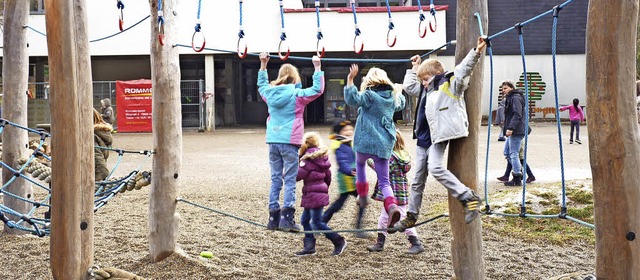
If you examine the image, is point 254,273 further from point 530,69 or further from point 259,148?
point 530,69

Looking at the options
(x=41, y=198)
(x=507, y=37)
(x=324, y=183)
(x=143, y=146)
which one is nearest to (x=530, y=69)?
(x=507, y=37)

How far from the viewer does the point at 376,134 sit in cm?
639

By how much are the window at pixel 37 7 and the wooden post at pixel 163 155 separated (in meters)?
23.7

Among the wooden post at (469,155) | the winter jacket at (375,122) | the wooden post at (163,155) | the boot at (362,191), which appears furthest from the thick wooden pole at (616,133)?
the wooden post at (163,155)

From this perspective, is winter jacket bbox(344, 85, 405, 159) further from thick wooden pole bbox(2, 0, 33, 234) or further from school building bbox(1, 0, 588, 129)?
school building bbox(1, 0, 588, 129)

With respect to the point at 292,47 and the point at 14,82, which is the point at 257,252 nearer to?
the point at 14,82

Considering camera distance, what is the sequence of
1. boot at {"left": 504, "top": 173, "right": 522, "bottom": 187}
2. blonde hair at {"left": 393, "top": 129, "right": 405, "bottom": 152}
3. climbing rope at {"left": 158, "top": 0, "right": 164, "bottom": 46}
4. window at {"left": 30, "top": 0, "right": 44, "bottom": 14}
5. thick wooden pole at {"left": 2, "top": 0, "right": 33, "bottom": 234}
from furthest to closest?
window at {"left": 30, "top": 0, "right": 44, "bottom": 14} < boot at {"left": 504, "top": 173, "right": 522, "bottom": 187} < thick wooden pole at {"left": 2, "top": 0, "right": 33, "bottom": 234} < blonde hair at {"left": 393, "top": 129, "right": 405, "bottom": 152} < climbing rope at {"left": 158, "top": 0, "right": 164, "bottom": 46}

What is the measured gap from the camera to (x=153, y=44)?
635 centimetres

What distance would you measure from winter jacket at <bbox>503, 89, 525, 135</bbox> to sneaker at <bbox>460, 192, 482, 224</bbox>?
6.04m

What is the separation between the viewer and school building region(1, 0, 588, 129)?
27250mm

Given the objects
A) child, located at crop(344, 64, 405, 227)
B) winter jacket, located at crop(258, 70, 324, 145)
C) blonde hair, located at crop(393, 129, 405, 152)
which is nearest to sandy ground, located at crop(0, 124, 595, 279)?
child, located at crop(344, 64, 405, 227)

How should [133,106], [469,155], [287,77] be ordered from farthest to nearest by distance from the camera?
[133,106], [287,77], [469,155]

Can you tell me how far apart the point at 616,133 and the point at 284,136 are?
304cm

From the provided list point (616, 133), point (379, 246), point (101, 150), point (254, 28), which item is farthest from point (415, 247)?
point (254, 28)
